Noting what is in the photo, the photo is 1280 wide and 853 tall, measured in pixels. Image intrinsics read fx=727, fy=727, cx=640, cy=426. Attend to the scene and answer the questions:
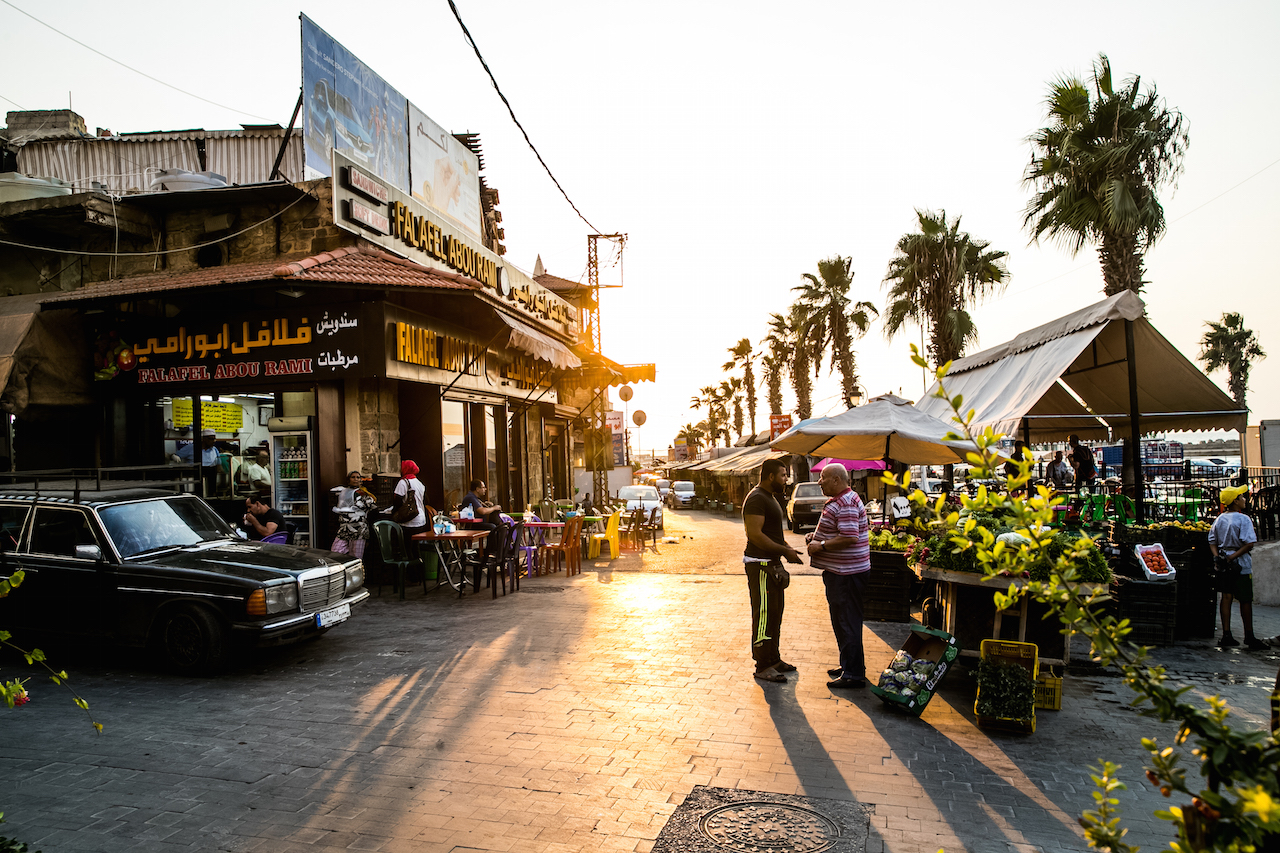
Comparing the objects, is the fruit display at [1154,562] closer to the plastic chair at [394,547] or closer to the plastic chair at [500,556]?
the plastic chair at [500,556]

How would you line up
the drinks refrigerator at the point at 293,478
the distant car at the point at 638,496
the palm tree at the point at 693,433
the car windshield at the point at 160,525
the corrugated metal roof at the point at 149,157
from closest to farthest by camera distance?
the car windshield at the point at 160,525 → the drinks refrigerator at the point at 293,478 → the corrugated metal roof at the point at 149,157 → the distant car at the point at 638,496 → the palm tree at the point at 693,433

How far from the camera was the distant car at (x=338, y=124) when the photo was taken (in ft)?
40.4

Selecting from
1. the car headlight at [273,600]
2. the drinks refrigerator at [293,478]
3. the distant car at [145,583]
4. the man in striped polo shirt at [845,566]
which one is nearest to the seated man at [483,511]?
the drinks refrigerator at [293,478]

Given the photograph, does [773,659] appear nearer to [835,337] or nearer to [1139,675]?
[1139,675]

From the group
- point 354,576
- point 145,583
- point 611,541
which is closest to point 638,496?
point 611,541

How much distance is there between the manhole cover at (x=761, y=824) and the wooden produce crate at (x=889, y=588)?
4.70 meters

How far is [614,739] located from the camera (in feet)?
16.7

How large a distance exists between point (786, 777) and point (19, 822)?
430 cm

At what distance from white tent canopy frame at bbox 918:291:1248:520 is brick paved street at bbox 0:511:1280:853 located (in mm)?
3042

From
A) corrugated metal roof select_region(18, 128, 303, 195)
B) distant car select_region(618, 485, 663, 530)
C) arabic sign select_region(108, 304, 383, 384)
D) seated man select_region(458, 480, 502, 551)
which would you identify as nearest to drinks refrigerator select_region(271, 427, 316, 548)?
arabic sign select_region(108, 304, 383, 384)

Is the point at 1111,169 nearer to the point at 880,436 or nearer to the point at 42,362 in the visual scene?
the point at 880,436

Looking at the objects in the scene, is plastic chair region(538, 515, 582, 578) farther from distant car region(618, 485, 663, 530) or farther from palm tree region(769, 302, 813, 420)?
palm tree region(769, 302, 813, 420)

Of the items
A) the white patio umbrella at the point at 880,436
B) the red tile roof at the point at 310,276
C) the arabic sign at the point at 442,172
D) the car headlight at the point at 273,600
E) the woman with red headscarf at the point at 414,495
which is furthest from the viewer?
the arabic sign at the point at 442,172

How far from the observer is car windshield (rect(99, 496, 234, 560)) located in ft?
23.9
